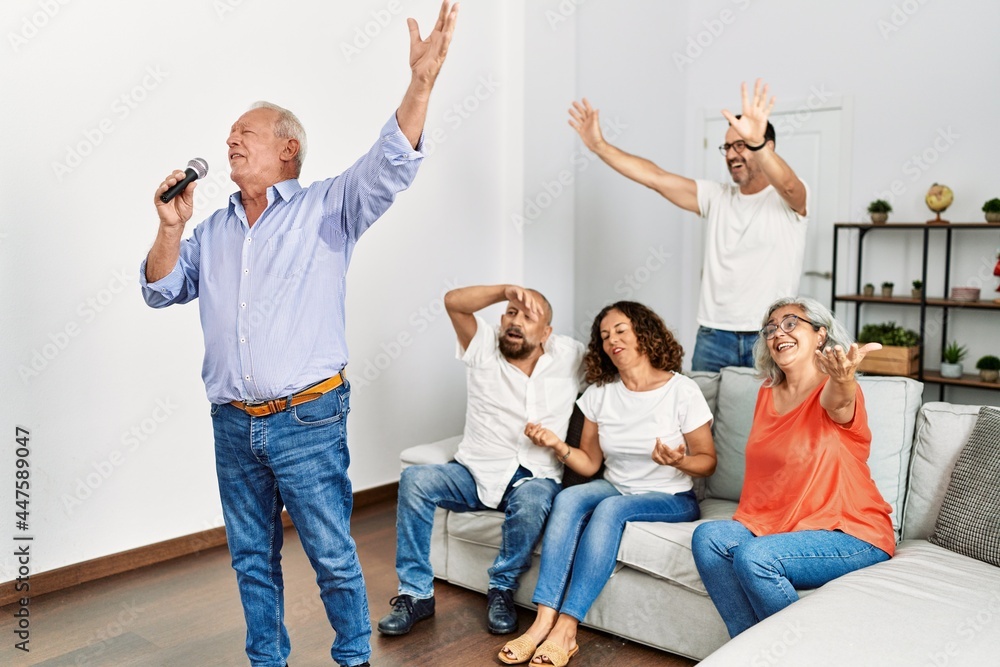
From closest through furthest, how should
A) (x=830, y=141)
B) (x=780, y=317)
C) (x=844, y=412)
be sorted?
(x=844, y=412) < (x=780, y=317) < (x=830, y=141)

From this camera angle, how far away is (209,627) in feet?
9.43

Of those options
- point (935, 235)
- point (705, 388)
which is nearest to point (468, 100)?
point (705, 388)

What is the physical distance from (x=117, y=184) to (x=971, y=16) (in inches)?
163

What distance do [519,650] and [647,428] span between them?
79 cm

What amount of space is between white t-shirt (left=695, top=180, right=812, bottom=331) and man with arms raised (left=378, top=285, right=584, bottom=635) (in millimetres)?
709

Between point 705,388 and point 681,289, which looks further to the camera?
point 681,289

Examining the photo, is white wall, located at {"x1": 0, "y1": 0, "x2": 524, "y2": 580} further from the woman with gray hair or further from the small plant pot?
the small plant pot

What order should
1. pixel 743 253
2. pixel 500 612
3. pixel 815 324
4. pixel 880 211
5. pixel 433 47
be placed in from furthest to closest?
pixel 880 211
pixel 743 253
pixel 500 612
pixel 815 324
pixel 433 47

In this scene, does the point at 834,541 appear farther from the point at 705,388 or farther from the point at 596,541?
the point at 705,388

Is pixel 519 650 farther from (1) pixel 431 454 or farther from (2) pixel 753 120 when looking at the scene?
(2) pixel 753 120

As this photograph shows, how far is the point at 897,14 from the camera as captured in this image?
4.78 metres

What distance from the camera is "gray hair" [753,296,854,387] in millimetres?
2549

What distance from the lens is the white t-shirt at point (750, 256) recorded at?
3.43 meters

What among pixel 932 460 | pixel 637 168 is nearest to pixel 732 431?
pixel 932 460
